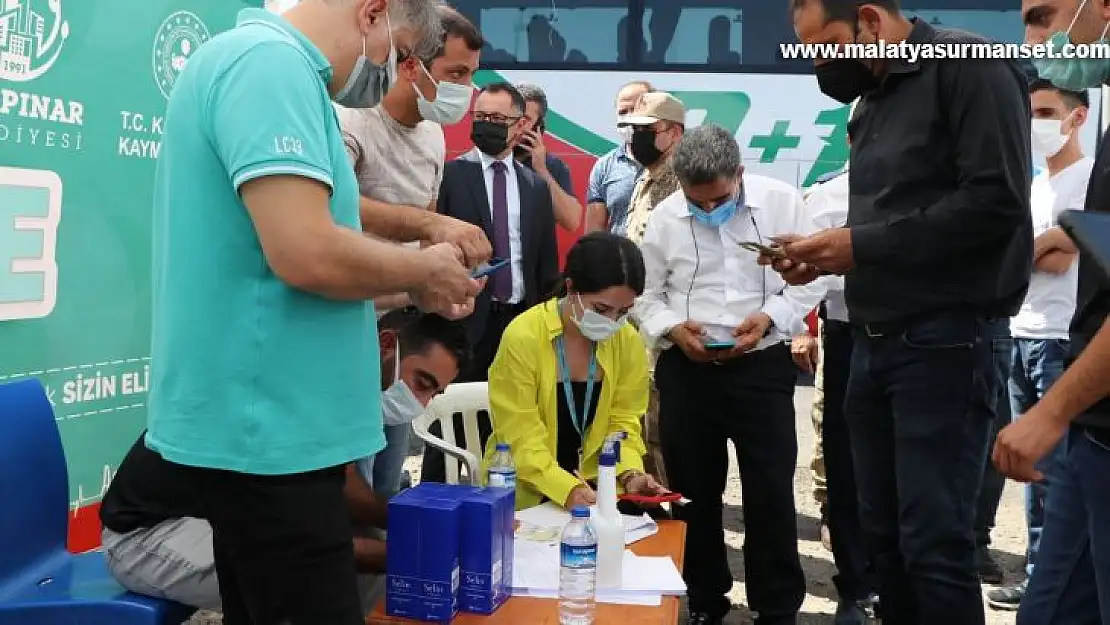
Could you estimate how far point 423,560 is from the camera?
175 cm

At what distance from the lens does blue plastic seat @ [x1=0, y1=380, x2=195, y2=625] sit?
199cm

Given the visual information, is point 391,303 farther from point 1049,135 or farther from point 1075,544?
point 1049,135

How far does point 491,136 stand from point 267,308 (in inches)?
104

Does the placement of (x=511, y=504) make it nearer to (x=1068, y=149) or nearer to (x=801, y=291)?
(x=801, y=291)

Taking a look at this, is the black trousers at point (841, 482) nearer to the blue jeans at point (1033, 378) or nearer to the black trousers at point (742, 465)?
the black trousers at point (742, 465)

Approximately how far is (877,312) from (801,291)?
1002mm

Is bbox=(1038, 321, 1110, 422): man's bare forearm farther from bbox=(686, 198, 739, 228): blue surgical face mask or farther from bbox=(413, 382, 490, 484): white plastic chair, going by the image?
bbox=(413, 382, 490, 484): white plastic chair

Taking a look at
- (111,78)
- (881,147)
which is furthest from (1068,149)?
(111,78)

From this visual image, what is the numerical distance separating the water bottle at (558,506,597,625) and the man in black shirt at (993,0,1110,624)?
694 mm

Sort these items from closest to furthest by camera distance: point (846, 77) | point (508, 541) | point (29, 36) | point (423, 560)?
point (423, 560) < point (508, 541) < point (846, 77) < point (29, 36)

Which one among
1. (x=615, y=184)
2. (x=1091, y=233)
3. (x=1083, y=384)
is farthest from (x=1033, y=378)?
(x=1091, y=233)

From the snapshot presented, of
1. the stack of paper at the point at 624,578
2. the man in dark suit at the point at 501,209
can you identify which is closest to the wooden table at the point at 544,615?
the stack of paper at the point at 624,578

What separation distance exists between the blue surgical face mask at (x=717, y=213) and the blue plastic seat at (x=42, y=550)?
6.08 ft

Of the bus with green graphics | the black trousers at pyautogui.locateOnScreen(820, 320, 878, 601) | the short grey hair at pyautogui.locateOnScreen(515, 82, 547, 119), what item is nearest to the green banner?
the short grey hair at pyautogui.locateOnScreen(515, 82, 547, 119)
